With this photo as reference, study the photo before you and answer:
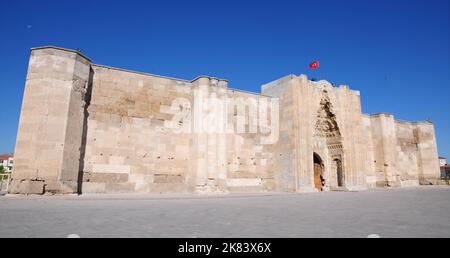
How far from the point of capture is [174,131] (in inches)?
552

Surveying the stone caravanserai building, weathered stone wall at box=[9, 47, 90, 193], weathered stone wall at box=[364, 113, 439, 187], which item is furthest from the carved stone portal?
weathered stone wall at box=[9, 47, 90, 193]

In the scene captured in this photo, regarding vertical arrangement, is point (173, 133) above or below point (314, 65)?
below

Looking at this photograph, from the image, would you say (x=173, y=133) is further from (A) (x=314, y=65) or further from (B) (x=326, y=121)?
(A) (x=314, y=65)

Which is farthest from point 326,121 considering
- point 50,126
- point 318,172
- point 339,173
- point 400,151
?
point 50,126

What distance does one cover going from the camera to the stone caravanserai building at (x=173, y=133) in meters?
10.3

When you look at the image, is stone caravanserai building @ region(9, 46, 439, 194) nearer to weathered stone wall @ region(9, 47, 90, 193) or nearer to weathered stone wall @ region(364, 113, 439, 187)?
weathered stone wall @ region(9, 47, 90, 193)

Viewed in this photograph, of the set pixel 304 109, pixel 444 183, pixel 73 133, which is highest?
pixel 304 109

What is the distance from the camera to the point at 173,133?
13969mm

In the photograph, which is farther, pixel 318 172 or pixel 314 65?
pixel 314 65

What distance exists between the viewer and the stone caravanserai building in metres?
10.3

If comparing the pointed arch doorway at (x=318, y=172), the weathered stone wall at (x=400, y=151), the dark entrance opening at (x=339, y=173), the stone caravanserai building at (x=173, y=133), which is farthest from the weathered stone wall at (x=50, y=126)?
the weathered stone wall at (x=400, y=151)

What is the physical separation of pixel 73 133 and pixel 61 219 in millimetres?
7253
